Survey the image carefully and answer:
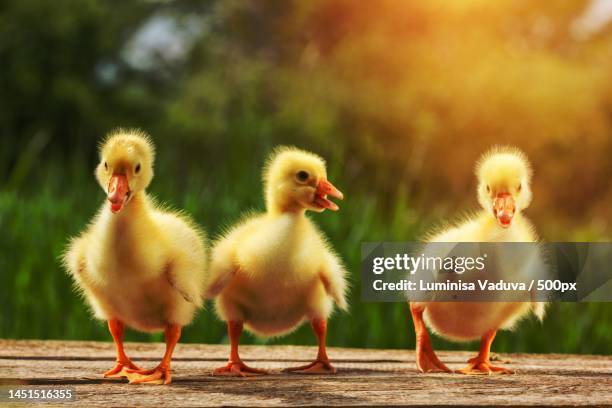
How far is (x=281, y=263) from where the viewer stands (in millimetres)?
1607

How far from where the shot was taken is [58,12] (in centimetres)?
730

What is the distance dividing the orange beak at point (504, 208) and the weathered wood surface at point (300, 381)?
11.9 inches

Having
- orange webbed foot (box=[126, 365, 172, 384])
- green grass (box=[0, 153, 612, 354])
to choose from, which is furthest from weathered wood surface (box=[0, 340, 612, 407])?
green grass (box=[0, 153, 612, 354])

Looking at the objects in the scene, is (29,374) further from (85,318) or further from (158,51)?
(158,51)

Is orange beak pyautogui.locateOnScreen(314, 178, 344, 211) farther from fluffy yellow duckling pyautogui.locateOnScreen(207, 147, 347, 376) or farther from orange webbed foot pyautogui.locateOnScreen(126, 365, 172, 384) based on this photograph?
orange webbed foot pyautogui.locateOnScreen(126, 365, 172, 384)

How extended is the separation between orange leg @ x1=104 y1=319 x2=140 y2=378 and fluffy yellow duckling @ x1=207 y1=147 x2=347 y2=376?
0.18 m

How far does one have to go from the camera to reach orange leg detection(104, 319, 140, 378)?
1639mm

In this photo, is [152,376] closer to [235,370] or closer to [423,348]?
[235,370]

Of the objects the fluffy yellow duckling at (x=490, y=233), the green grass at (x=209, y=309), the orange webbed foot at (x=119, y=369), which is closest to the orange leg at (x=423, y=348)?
the fluffy yellow duckling at (x=490, y=233)

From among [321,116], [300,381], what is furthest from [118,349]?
[321,116]

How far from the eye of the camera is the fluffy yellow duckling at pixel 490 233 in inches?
63.0

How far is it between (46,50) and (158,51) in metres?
2.82

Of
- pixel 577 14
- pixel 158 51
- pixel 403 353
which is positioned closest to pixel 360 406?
pixel 403 353

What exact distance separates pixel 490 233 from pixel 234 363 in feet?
1.80
